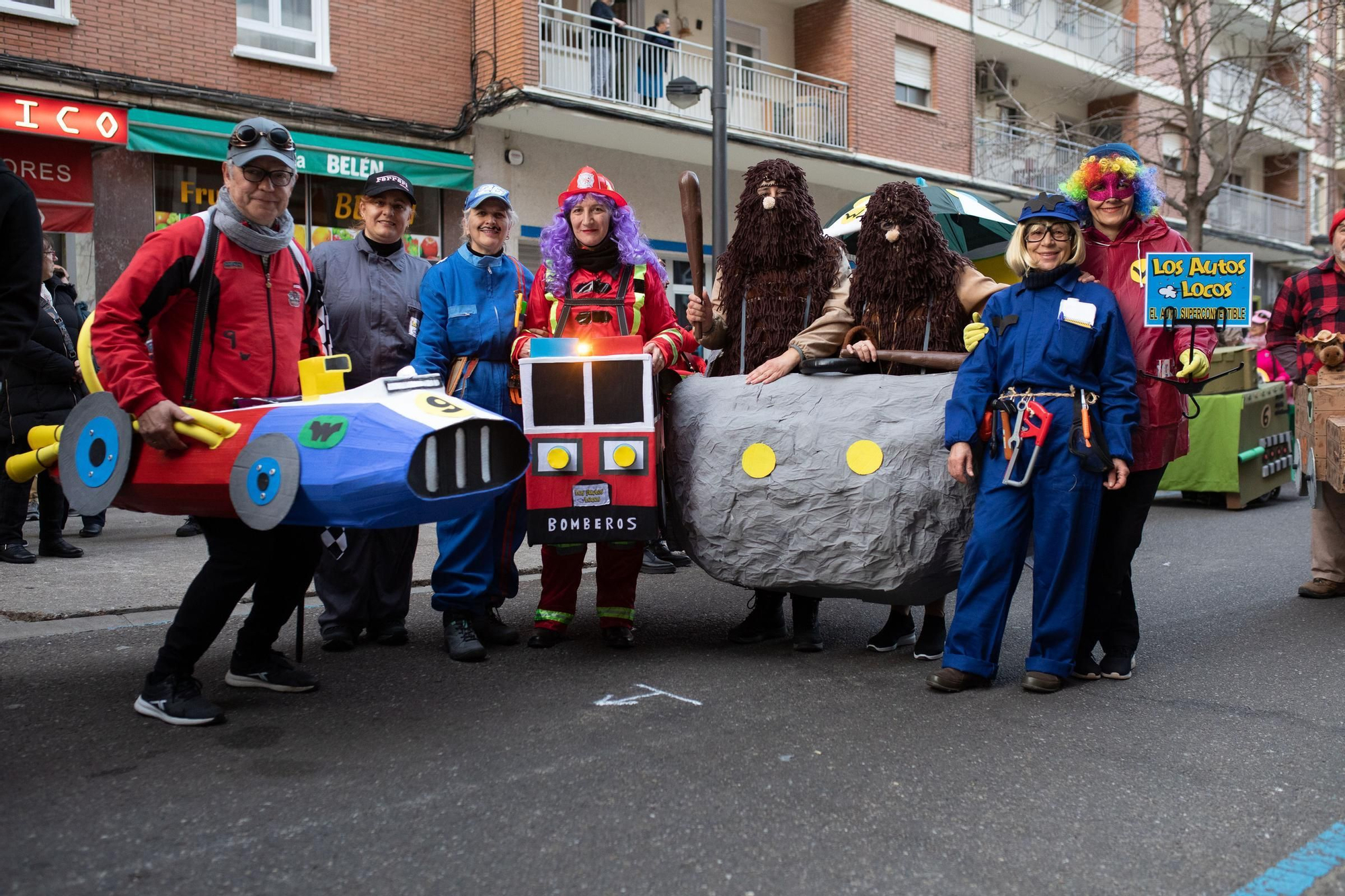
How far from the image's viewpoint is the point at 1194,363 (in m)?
4.09

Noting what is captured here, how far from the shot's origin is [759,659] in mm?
4570

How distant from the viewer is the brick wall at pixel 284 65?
1118cm

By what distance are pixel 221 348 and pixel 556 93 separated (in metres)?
11.0

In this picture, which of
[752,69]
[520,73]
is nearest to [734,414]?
[520,73]

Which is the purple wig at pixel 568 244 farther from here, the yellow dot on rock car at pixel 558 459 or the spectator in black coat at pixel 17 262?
the spectator in black coat at pixel 17 262

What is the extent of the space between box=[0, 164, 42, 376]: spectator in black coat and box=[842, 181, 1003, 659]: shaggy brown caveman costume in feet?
9.20

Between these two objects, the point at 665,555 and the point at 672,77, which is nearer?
the point at 665,555

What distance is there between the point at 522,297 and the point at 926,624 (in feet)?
6.80

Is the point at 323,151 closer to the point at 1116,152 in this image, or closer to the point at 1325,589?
the point at 1116,152

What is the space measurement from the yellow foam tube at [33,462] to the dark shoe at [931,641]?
3.15 metres

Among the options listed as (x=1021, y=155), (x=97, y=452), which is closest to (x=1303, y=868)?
(x=97, y=452)

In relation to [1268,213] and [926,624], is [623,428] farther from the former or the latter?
[1268,213]

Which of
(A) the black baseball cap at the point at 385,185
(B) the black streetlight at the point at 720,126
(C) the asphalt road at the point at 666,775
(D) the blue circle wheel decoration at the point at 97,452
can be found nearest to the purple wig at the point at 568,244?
(A) the black baseball cap at the point at 385,185

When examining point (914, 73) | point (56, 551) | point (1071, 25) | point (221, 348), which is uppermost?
point (1071, 25)
